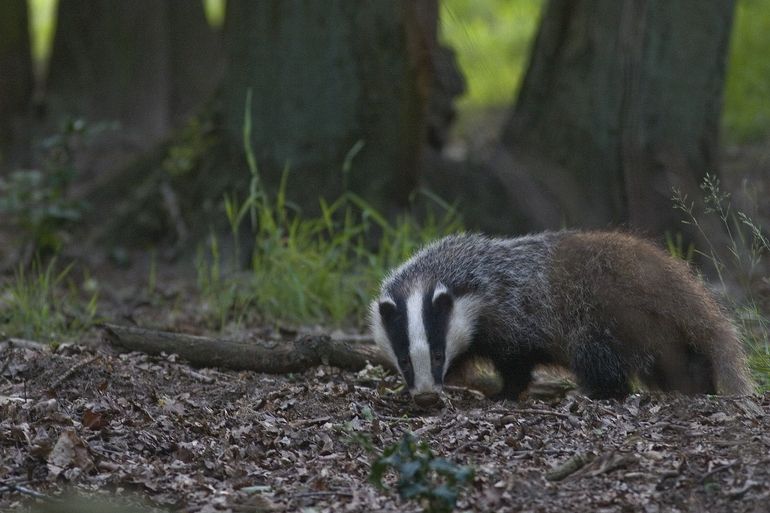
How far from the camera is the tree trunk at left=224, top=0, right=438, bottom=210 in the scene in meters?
8.24

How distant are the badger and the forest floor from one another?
8.9 inches

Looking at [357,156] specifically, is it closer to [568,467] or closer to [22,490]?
[568,467]

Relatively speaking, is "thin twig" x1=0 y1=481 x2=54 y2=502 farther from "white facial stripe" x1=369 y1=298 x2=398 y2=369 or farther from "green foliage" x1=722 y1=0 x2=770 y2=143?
"green foliage" x1=722 y1=0 x2=770 y2=143

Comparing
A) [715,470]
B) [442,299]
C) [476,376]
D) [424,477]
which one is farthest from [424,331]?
[424,477]

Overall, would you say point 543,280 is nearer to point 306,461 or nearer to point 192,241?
point 306,461

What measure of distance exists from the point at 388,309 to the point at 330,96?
3106 millimetres

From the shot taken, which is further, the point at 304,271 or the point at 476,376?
the point at 304,271

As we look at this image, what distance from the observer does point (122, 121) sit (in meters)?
11.9

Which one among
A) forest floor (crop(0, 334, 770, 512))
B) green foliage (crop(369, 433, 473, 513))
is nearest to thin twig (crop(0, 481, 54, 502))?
forest floor (crop(0, 334, 770, 512))

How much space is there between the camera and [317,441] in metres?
4.80

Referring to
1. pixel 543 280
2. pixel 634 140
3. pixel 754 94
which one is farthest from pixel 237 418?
pixel 754 94

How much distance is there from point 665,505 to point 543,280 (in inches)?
80.2

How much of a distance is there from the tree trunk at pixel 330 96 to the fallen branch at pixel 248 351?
2652 mm

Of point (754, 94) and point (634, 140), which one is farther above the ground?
point (634, 140)
